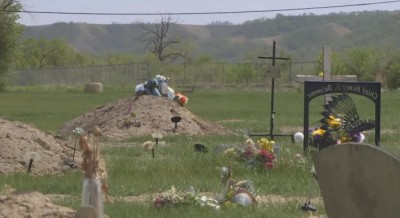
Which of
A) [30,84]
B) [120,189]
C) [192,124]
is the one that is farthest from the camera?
[30,84]

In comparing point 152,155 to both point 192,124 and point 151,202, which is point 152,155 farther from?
point 192,124

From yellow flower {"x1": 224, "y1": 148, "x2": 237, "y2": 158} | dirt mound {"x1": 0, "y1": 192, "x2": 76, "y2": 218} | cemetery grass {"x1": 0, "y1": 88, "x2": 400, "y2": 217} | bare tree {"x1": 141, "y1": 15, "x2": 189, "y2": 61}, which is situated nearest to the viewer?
dirt mound {"x1": 0, "y1": 192, "x2": 76, "y2": 218}

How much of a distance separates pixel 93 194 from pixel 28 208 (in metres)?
1.22

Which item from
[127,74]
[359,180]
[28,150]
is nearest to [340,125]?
[28,150]

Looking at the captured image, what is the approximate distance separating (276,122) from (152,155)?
14.5 metres

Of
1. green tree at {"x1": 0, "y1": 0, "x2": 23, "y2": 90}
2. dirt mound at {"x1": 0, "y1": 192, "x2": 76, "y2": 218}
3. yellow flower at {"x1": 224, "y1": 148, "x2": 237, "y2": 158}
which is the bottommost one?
yellow flower at {"x1": 224, "y1": 148, "x2": 237, "y2": 158}

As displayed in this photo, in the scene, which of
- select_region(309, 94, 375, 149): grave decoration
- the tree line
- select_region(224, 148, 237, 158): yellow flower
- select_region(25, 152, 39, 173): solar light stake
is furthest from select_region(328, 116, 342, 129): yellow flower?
the tree line

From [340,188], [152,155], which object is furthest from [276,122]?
[340,188]

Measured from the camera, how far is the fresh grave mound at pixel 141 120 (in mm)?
24281

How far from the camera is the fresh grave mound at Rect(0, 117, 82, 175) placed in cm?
1441

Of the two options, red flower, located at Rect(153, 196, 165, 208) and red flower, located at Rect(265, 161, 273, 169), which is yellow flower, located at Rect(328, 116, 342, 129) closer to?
red flower, located at Rect(265, 161, 273, 169)

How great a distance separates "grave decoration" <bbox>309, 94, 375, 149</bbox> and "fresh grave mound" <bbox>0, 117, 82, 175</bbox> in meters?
4.17

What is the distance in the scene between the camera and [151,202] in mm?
10508

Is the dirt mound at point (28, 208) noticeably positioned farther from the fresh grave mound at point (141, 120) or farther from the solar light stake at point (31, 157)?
the fresh grave mound at point (141, 120)
